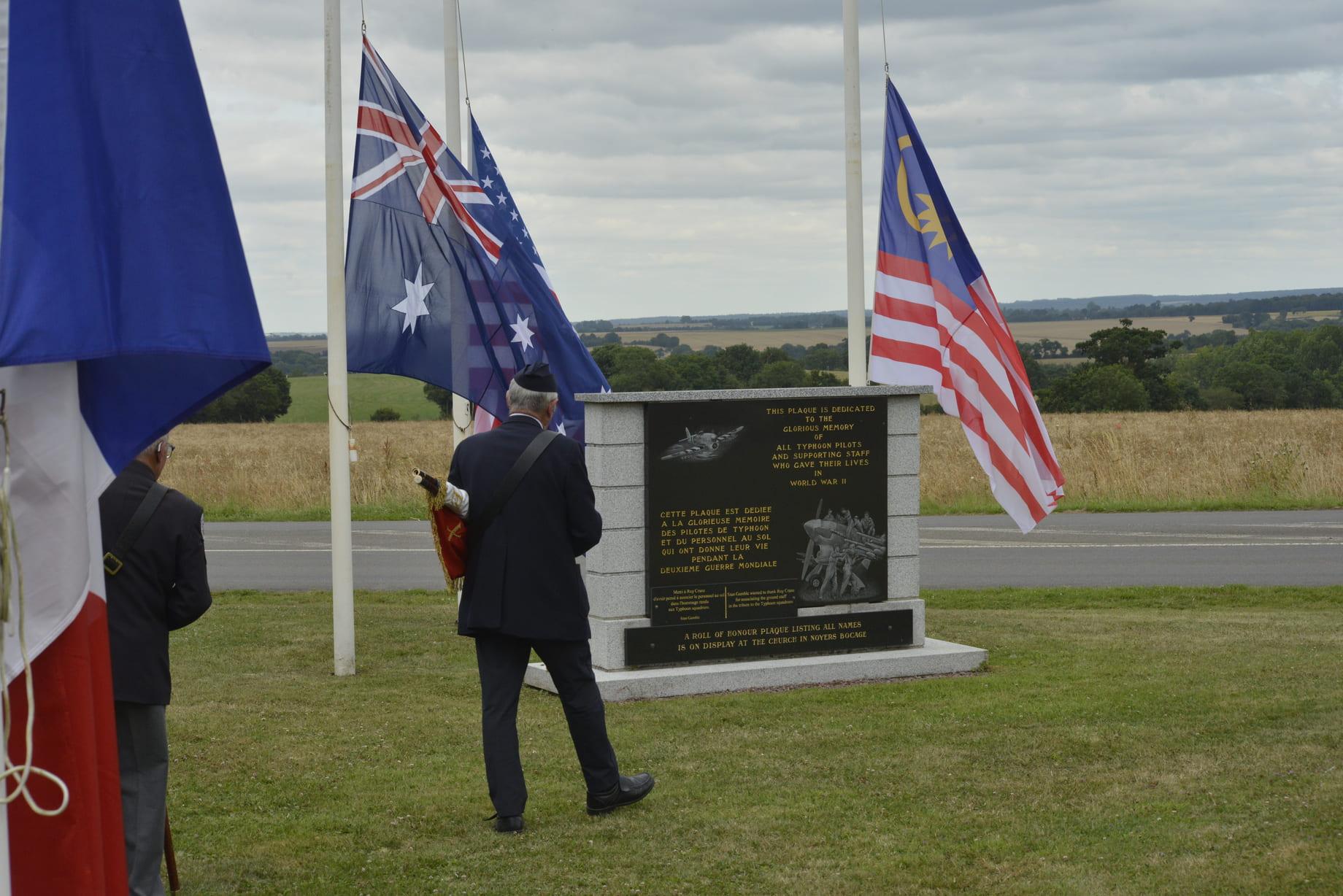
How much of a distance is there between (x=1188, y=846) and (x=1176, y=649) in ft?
16.8

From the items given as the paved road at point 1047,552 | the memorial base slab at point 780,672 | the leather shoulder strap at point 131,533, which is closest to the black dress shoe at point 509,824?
the leather shoulder strap at point 131,533

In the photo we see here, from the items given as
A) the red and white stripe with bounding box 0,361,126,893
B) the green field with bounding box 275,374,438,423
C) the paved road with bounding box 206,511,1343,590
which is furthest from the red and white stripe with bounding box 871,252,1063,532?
the green field with bounding box 275,374,438,423

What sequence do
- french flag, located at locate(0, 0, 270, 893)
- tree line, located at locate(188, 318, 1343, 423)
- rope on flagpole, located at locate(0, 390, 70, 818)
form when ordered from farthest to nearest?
tree line, located at locate(188, 318, 1343, 423) < french flag, located at locate(0, 0, 270, 893) < rope on flagpole, located at locate(0, 390, 70, 818)

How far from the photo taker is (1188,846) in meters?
5.91

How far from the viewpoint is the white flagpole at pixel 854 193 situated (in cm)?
1106

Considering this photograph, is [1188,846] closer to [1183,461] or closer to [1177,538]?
[1177,538]

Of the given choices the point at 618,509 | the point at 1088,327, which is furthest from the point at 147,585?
the point at 1088,327

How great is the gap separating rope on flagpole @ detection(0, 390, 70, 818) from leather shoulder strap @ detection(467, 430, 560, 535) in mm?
3597

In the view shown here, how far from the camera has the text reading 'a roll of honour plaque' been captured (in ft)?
31.4

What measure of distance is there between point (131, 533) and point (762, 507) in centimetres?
533

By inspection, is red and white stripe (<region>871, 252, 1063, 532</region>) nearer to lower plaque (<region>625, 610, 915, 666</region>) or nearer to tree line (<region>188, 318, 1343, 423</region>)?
lower plaque (<region>625, 610, 915, 666</region>)

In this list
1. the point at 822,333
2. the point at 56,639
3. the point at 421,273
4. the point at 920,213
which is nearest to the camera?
the point at 56,639

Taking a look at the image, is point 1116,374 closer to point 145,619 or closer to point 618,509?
point 618,509

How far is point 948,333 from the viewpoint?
35.0 ft
